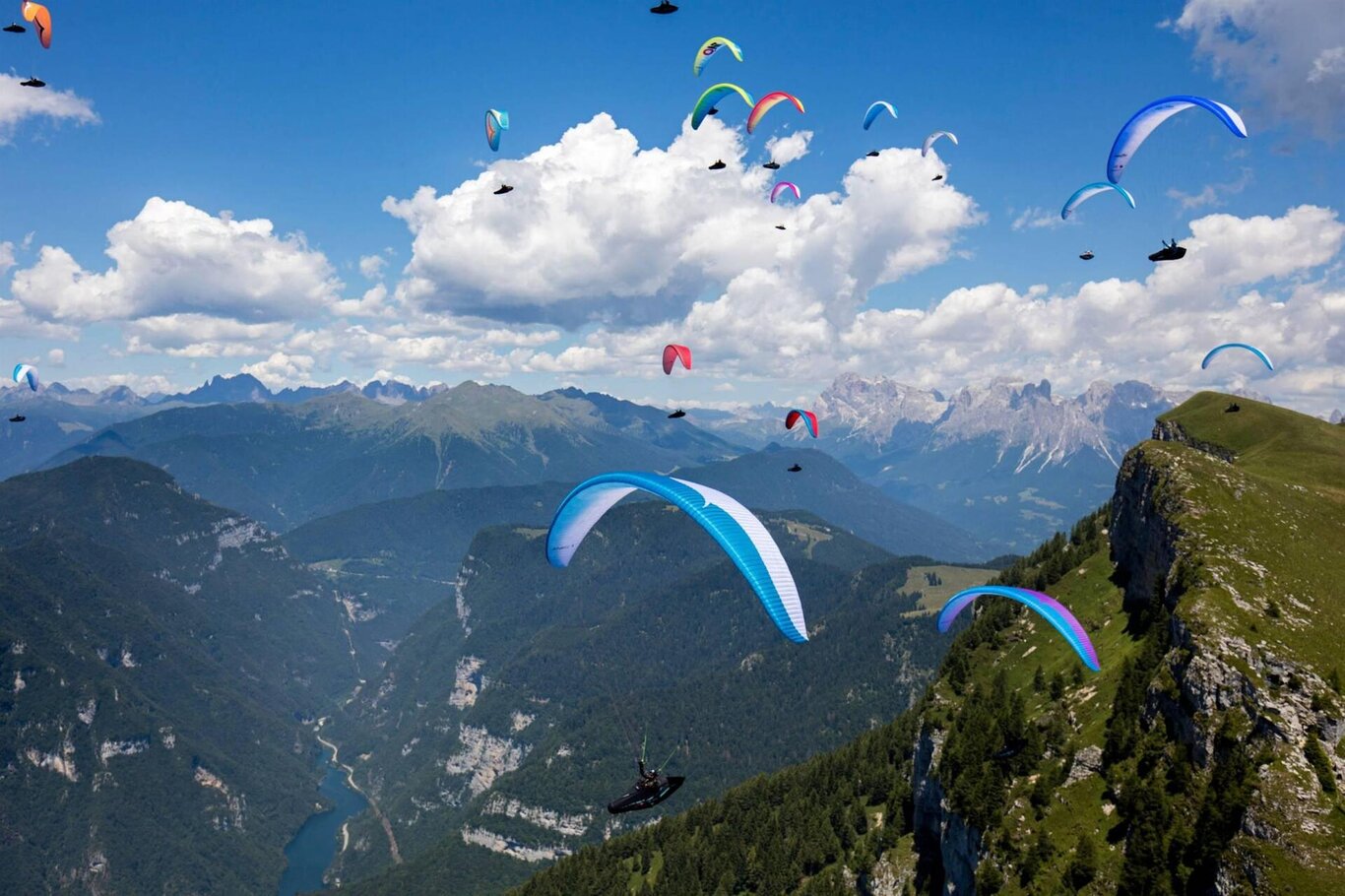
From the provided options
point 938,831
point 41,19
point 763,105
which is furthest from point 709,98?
point 938,831

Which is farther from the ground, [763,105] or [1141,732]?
[763,105]

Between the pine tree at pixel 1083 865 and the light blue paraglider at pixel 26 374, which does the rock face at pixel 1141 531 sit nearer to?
the pine tree at pixel 1083 865

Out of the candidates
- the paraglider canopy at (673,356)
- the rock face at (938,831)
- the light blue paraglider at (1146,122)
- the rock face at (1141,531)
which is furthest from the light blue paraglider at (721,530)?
the rock face at (1141,531)

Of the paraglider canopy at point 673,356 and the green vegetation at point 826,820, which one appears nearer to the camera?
the paraglider canopy at point 673,356

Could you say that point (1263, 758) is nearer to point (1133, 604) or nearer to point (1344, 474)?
point (1133, 604)

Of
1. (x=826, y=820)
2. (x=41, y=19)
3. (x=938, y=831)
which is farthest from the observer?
(x=826, y=820)

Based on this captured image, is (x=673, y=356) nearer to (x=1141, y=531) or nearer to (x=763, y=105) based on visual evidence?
(x=763, y=105)

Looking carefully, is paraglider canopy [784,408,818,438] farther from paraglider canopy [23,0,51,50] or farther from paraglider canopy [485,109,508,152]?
paraglider canopy [23,0,51,50]
